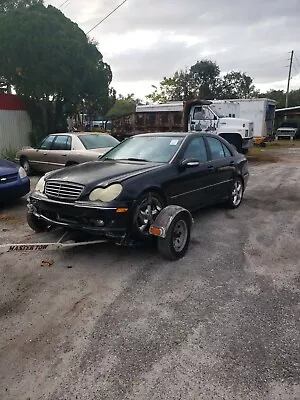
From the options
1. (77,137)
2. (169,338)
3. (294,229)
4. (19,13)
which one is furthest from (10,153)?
(169,338)

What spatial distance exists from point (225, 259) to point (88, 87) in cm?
1499

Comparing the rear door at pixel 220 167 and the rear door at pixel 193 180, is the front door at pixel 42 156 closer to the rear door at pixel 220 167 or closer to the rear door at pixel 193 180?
the rear door at pixel 220 167

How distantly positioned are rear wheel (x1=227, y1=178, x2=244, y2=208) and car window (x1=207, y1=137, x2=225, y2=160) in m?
0.67

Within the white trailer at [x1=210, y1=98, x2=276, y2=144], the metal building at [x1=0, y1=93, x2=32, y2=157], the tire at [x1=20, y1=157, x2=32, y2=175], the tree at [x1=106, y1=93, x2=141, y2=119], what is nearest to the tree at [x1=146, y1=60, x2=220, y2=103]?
the tree at [x1=106, y1=93, x2=141, y2=119]

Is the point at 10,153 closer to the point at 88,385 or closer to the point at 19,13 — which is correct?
the point at 19,13

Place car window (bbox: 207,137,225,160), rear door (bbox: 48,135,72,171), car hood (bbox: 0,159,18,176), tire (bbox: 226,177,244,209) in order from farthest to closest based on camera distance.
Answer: rear door (bbox: 48,135,72,171)
car hood (bbox: 0,159,18,176)
tire (bbox: 226,177,244,209)
car window (bbox: 207,137,225,160)

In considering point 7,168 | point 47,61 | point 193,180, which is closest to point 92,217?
point 193,180

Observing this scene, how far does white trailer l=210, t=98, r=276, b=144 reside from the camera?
19.3 meters

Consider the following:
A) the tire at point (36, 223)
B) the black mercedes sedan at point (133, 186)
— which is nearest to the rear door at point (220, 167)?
the black mercedes sedan at point (133, 186)

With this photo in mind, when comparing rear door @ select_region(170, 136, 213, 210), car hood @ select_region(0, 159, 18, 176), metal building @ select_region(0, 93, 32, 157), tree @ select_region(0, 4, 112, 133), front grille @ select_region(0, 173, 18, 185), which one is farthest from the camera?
metal building @ select_region(0, 93, 32, 157)

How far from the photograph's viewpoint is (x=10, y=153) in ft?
51.4

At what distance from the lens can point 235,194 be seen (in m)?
6.83

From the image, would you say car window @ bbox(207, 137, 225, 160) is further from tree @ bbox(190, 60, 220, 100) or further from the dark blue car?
tree @ bbox(190, 60, 220, 100)

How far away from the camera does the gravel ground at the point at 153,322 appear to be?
2367 millimetres
